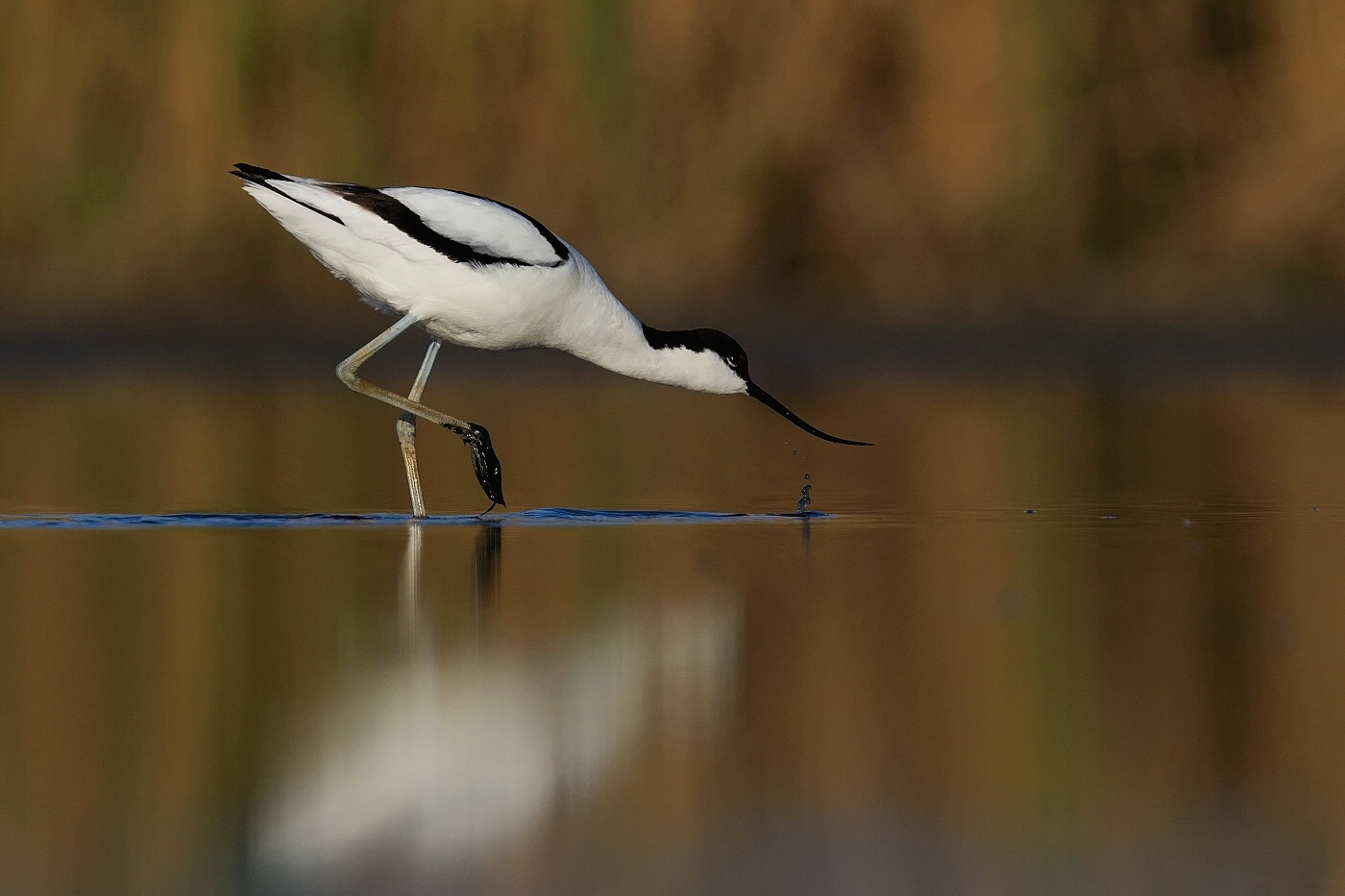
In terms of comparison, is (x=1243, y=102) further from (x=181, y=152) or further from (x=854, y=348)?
(x=181, y=152)

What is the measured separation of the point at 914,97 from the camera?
11.6 meters

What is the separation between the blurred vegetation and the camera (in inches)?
445

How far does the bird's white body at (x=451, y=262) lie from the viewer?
20.1 ft

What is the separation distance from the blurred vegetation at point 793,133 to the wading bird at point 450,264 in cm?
481

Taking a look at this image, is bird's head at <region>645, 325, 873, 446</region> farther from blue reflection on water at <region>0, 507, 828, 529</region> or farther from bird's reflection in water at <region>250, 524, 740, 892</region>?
bird's reflection in water at <region>250, 524, 740, 892</region>

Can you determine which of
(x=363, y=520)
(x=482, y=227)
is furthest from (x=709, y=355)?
(x=363, y=520)

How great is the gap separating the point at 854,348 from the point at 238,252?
3.04 meters

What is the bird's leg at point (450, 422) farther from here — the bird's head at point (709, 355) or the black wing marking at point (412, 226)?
the bird's head at point (709, 355)

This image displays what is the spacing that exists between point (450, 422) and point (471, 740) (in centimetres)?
335

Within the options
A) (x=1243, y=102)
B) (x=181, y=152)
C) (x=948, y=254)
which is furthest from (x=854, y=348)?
(x=181, y=152)

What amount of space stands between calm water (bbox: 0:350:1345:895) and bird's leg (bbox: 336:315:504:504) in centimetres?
17

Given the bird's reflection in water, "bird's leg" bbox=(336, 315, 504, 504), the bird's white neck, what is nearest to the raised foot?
"bird's leg" bbox=(336, 315, 504, 504)

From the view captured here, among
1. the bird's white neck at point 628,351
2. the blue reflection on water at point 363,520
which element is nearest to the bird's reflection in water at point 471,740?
the blue reflection on water at point 363,520

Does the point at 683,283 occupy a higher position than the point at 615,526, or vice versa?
the point at 683,283
